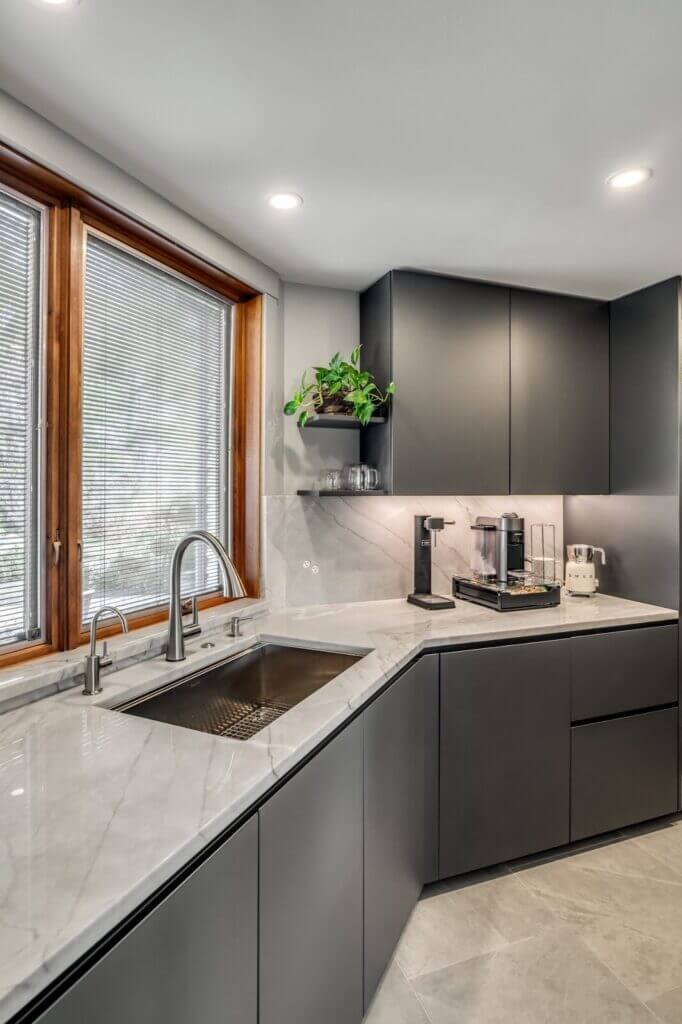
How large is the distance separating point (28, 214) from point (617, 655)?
2.52m

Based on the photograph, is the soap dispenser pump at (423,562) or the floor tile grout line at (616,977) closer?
the floor tile grout line at (616,977)

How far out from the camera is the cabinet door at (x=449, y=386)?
251 centimetres

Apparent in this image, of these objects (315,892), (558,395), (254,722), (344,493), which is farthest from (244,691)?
(558,395)

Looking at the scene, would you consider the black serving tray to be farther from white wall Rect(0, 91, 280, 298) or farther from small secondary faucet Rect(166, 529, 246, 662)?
white wall Rect(0, 91, 280, 298)

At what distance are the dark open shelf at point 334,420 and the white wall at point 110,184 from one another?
60 centimetres

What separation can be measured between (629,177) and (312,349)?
139 cm

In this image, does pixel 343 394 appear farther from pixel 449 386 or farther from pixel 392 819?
pixel 392 819

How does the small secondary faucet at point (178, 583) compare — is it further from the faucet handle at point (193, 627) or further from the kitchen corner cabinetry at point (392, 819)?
the kitchen corner cabinetry at point (392, 819)

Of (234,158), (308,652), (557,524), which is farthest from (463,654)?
(234,158)

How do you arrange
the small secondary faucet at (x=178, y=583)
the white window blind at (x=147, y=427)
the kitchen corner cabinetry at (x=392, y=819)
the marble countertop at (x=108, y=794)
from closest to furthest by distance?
the marble countertop at (x=108, y=794) < the kitchen corner cabinetry at (x=392, y=819) < the small secondary faucet at (x=178, y=583) < the white window blind at (x=147, y=427)

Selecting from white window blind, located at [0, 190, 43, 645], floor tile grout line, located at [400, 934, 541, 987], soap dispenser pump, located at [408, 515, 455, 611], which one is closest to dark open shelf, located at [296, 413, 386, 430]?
soap dispenser pump, located at [408, 515, 455, 611]

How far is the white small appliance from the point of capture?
283cm

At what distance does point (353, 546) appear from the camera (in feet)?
9.04

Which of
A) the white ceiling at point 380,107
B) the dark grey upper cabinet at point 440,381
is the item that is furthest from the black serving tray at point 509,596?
the white ceiling at point 380,107
